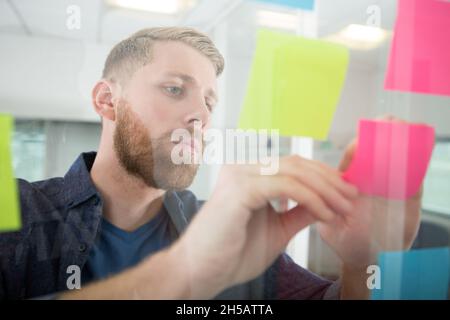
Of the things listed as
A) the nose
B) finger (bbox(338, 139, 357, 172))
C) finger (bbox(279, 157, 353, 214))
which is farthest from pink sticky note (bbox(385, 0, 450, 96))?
the nose

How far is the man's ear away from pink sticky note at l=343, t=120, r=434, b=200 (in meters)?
0.46

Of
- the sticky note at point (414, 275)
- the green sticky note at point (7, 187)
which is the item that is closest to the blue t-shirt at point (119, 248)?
the green sticky note at point (7, 187)

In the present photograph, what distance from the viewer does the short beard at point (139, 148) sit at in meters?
0.66

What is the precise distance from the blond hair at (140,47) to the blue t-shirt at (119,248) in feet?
0.89

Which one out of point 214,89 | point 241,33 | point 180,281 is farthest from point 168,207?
point 241,33

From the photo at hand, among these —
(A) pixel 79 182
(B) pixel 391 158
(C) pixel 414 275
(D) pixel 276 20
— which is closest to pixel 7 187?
(A) pixel 79 182

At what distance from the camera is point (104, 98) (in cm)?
65

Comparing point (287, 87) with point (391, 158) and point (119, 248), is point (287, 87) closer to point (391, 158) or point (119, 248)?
point (391, 158)

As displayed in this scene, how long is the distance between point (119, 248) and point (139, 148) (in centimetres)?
19

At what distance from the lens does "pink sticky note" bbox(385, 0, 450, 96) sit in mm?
774

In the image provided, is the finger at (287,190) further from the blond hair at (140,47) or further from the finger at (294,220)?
the blond hair at (140,47)

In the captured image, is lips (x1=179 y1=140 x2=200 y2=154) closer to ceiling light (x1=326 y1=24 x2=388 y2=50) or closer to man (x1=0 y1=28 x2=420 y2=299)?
man (x1=0 y1=28 x2=420 y2=299)

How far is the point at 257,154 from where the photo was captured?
0.69 metres
